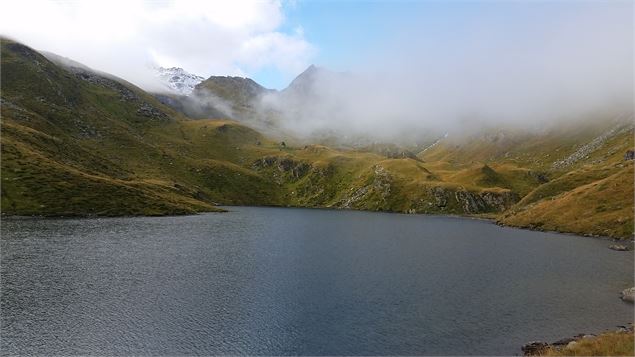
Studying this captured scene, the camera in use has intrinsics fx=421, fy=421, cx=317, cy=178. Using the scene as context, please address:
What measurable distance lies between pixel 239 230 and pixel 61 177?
88.2 metres

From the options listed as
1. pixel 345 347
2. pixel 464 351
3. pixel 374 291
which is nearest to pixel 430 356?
pixel 464 351

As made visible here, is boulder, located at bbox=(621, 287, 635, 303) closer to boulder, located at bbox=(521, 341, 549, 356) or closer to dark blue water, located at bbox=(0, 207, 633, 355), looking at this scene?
dark blue water, located at bbox=(0, 207, 633, 355)

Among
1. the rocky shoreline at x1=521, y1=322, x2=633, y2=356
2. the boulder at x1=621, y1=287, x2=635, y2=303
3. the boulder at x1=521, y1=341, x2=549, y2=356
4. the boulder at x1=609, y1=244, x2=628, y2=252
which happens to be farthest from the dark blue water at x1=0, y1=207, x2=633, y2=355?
the boulder at x1=609, y1=244, x2=628, y2=252

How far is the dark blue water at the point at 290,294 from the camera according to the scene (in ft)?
178

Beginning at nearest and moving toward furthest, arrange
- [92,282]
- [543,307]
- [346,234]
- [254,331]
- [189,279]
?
[254,331], [543,307], [92,282], [189,279], [346,234]

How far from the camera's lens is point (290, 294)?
7506 centimetres

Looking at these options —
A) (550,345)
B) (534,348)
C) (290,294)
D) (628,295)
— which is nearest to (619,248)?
(628,295)

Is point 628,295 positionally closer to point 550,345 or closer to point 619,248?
point 550,345

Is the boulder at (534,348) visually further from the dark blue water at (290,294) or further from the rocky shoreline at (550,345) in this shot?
the dark blue water at (290,294)

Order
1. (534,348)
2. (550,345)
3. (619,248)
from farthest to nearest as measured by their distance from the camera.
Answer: (619,248) → (550,345) → (534,348)

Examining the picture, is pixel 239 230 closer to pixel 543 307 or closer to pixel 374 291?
pixel 374 291

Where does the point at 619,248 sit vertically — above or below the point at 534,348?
above

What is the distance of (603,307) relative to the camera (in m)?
71.4

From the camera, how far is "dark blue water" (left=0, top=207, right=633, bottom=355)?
54.2m
